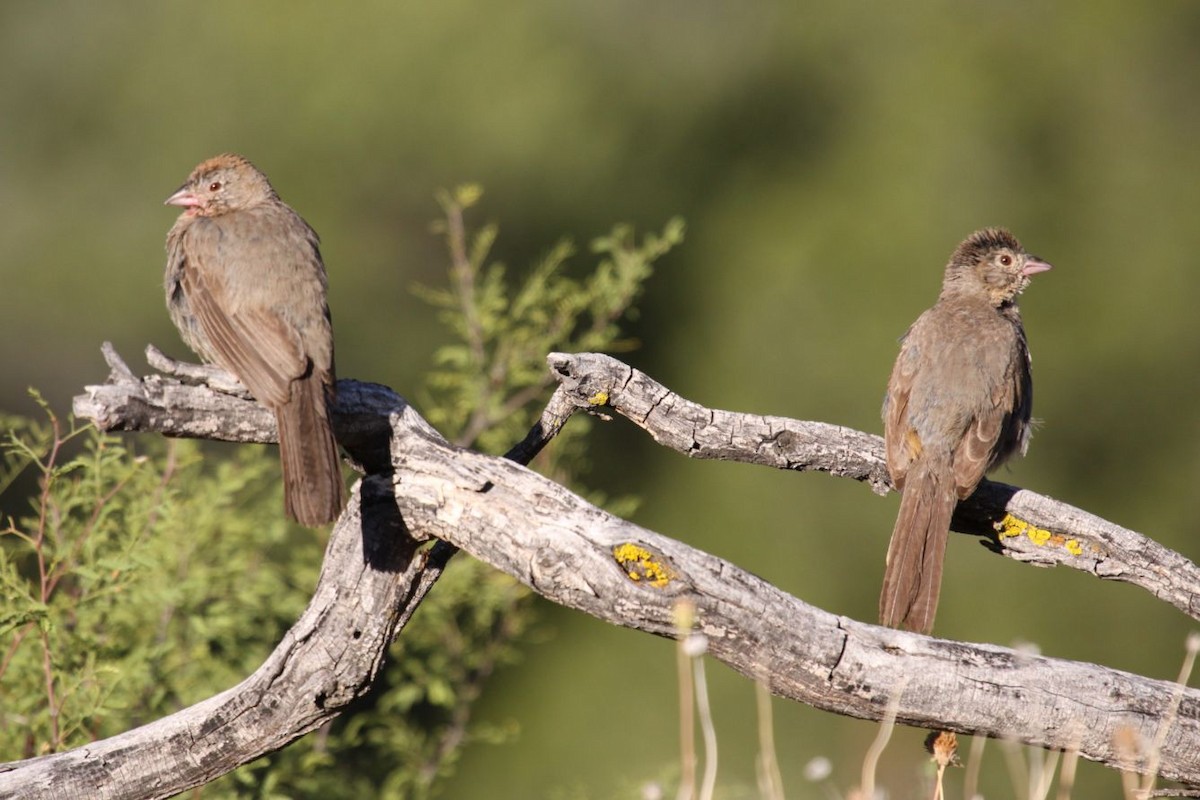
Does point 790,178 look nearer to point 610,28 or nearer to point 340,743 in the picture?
point 610,28

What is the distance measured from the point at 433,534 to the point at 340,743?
2961mm

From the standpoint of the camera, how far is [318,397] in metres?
5.00

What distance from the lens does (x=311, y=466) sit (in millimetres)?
4910

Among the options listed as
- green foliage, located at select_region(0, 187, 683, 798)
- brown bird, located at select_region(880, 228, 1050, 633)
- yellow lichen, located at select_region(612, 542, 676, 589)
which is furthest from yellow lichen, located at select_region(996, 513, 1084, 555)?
green foliage, located at select_region(0, 187, 683, 798)

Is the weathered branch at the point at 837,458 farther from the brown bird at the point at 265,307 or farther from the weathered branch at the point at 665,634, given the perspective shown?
the brown bird at the point at 265,307

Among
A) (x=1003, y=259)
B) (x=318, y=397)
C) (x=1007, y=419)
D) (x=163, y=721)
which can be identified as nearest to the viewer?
(x=163, y=721)

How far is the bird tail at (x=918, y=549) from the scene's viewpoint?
232 inches

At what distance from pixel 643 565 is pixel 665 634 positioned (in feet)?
0.73

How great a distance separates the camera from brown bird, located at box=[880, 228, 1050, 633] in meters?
6.02

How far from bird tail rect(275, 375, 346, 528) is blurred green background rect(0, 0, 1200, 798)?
357 inches

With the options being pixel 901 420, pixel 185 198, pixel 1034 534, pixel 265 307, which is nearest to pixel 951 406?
pixel 901 420

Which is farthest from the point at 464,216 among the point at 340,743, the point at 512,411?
the point at 340,743

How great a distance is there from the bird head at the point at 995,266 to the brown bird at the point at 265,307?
3106 mm

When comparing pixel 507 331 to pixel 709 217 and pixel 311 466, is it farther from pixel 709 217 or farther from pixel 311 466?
pixel 709 217
